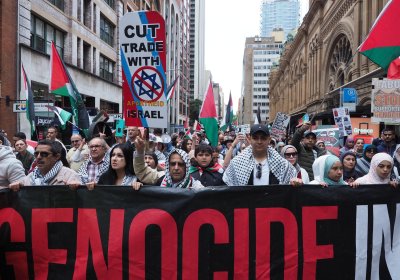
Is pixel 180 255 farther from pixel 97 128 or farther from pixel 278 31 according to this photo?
pixel 278 31

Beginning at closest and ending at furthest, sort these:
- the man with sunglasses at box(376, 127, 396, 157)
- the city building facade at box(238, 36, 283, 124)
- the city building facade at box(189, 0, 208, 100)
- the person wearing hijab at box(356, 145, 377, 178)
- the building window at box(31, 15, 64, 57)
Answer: the person wearing hijab at box(356, 145, 377, 178) < the man with sunglasses at box(376, 127, 396, 157) < the building window at box(31, 15, 64, 57) < the city building facade at box(238, 36, 283, 124) < the city building facade at box(189, 0, 208, 100)

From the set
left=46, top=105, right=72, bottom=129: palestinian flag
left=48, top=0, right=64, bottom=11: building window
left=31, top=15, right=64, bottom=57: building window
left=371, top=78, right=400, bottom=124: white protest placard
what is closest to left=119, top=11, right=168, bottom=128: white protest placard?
left=371, top=78, right=400, bottom=124: white protest placard

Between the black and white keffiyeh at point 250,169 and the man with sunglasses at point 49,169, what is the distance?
1553 mm

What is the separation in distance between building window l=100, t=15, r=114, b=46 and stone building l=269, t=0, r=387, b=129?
16.1m

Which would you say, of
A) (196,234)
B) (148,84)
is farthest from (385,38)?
(196,234)

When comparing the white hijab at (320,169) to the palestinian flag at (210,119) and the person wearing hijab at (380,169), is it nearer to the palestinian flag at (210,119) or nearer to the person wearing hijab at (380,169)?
the person wearing hijab at (380,169)

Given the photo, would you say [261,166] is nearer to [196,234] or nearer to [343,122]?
[196,234]

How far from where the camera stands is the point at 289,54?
209ft

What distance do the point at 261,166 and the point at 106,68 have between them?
89.6 feet

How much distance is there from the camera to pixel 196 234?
348 centimetres

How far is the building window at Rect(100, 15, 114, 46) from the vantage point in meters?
28.6

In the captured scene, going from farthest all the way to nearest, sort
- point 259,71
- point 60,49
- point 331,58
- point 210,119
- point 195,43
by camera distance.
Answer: point 195,43 < point 259,71 < point 331,58 < point 60,49 < point 210,119

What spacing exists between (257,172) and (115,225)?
1419 mm

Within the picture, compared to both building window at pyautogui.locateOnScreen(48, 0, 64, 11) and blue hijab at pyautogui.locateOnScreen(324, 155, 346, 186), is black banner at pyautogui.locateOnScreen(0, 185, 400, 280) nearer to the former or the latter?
blue hijab at pyautogui.locateOnScreen(324, 155, 346, 186)
